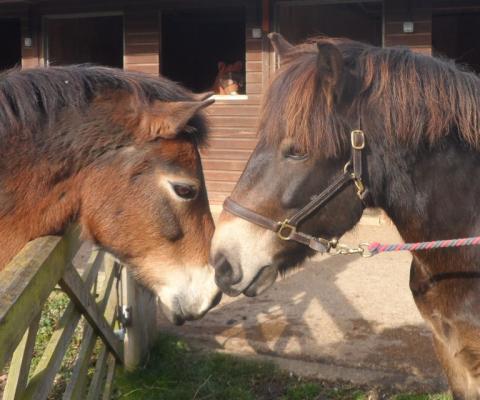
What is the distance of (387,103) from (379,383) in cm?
215

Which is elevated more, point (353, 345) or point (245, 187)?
point (245, 187)

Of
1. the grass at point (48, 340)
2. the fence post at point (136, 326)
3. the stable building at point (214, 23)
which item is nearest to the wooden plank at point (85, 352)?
the fence post at point (136, 326)

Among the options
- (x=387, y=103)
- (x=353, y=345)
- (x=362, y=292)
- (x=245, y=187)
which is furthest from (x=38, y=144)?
(x=362, y=292)

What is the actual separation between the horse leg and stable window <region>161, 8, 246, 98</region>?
9863mm

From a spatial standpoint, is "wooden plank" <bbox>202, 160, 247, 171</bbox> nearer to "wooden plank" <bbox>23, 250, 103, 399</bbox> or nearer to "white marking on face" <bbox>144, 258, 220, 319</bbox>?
"wooden plank" <bbox>23, 250, 103, 399</bbox>

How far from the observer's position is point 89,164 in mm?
2150

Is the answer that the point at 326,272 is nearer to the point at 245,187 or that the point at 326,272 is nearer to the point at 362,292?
the point at 362,292

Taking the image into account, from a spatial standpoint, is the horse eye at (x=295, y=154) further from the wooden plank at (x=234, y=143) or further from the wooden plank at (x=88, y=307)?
the wooden plank at (x=234, y=143)

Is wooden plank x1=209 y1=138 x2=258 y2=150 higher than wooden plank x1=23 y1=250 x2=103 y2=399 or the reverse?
higher

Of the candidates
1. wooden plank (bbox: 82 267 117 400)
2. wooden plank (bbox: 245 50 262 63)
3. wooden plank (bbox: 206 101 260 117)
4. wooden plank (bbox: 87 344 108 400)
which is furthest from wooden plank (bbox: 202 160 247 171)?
wooden plank (bbox: 87 344 108 400)

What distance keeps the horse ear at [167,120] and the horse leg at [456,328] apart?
44.0 inches

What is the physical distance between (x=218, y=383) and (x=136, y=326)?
641 millimetres

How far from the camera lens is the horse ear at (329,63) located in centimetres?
186

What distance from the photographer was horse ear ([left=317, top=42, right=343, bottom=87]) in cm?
186
